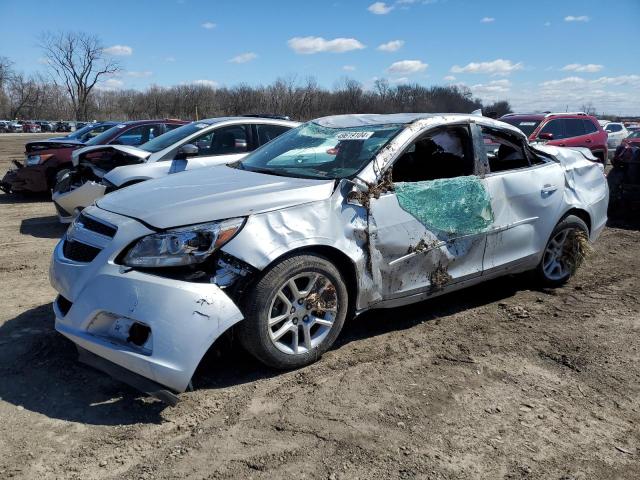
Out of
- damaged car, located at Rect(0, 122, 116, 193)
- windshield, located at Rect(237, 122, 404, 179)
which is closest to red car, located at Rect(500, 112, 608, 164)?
windshield, located at Rect(237, 122, 404, 179)

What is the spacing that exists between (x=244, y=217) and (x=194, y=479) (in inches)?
57.4

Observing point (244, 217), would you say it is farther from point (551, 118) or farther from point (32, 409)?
point (551, 118)

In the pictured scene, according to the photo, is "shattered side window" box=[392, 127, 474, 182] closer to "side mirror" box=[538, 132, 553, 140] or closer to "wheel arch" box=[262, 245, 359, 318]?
"wheel arch" box=[262, 245, 359, 318]

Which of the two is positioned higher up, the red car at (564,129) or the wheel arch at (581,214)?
the red car at (564,129)

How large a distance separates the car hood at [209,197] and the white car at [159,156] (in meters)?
3.20

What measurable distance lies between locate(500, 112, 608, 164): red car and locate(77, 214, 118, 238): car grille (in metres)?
10.1

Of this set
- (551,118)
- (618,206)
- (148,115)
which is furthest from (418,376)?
(148,115)

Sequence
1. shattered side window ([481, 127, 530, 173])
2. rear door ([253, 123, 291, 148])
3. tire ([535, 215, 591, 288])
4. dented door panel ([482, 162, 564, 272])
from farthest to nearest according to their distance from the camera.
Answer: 1. rear door ([253, 123, 291, 148])
2. tire ([535, 215, 591, 288])
3. shattered side window ([481, 127, 530, 173])
4. dented door panel ([482, 162, 564, 272])

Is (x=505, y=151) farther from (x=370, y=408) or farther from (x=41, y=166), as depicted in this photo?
(x=41, y=166)

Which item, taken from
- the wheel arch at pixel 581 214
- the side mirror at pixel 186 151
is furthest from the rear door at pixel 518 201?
the side mirror at pixel 186 151

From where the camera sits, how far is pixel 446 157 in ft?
14.5

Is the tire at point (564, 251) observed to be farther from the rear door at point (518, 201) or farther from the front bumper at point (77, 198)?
the front bumper at point (77, 198)

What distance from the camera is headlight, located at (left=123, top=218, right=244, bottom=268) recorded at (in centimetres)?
298

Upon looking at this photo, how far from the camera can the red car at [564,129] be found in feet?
38.6
